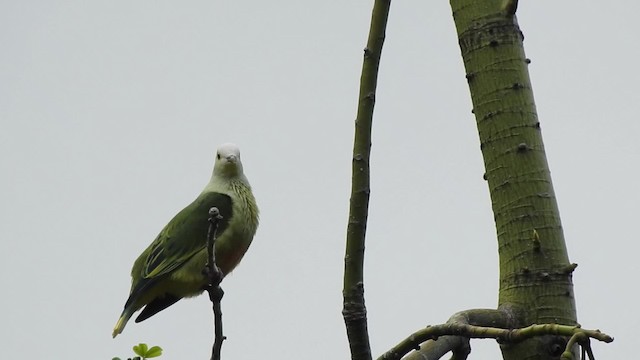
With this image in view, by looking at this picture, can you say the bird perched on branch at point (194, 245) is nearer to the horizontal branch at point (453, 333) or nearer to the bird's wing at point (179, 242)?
the bird's wing at point (179, 242)

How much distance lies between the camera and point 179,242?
6.20 metres

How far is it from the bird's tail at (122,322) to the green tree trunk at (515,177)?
3.25 m

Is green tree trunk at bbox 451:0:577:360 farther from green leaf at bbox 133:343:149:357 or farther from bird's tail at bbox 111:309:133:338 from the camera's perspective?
bird's tail at bbox 111:309:133:338

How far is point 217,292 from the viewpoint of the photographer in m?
3.13

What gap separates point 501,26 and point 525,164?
1.66ft

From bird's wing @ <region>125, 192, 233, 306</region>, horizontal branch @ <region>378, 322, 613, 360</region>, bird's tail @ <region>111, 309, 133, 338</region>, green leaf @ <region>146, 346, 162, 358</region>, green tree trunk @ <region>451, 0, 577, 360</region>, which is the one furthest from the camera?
bird's wing @ <region>125, 192, 233, 306</region>

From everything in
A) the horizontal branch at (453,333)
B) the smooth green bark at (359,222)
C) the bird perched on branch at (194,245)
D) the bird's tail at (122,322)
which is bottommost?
the horizontal branch at (453,333)

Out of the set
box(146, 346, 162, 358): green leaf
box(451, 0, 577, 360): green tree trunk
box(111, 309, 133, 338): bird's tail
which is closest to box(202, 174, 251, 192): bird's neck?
box(111, 309, 133, 338): bird's tail

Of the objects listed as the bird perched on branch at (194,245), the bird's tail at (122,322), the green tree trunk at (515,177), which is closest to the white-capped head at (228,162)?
the bird perched on branch at (194,245)

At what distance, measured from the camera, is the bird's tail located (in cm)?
588

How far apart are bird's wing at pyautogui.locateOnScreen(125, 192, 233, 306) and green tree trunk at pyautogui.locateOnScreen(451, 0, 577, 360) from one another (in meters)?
2.92

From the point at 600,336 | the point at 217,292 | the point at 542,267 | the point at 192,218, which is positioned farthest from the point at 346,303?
the point at 192,218

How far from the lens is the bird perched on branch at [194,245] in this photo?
6.00 meters

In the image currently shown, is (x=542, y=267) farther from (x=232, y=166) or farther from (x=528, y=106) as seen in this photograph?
(x=232, y=166)
